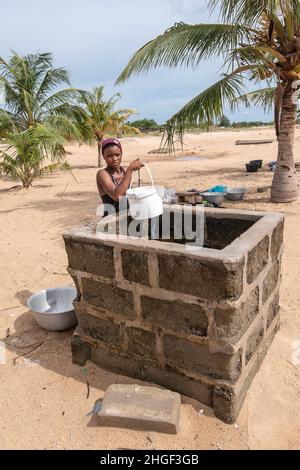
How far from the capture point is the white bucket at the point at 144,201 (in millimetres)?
2641

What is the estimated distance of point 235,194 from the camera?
7.91m

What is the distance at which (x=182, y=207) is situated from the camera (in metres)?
3.11

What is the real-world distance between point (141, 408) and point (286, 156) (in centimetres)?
646

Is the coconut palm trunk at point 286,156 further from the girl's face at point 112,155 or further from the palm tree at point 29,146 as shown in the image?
the palm tree at point 29,146

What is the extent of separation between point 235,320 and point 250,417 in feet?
2.24

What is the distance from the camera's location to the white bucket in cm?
264

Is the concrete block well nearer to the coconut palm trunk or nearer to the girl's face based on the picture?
the girl's face

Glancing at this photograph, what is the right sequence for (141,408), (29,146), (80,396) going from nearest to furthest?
(141,408) → (80,396) → (29,146)

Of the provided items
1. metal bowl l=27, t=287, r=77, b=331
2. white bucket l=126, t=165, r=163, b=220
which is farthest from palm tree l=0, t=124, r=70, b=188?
white bucket l=126, t=165, r=163, b=220

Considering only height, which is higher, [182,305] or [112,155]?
[112,155]

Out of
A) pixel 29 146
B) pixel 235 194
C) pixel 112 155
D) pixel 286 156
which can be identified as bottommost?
pixel 235 194

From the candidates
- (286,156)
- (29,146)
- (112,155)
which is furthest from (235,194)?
(29,146)

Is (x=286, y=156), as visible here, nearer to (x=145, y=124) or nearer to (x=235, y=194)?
(x=235, y=194)

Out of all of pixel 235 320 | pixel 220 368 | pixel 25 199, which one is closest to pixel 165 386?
pixel 220 368
